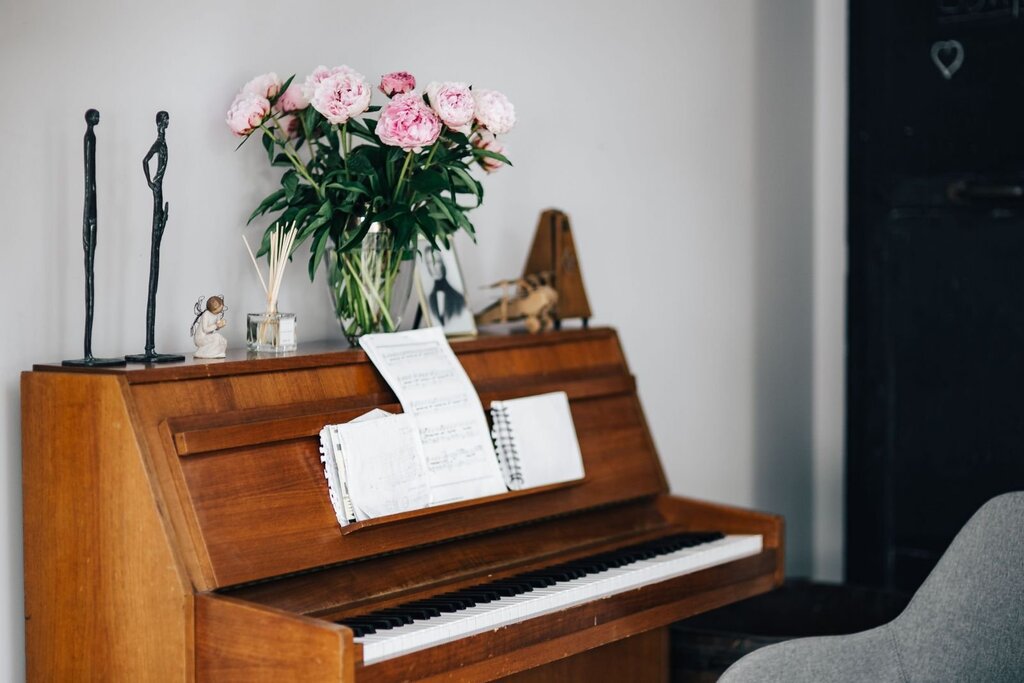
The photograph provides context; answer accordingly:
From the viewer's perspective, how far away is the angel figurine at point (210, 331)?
7.45ft

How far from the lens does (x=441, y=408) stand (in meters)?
2.44

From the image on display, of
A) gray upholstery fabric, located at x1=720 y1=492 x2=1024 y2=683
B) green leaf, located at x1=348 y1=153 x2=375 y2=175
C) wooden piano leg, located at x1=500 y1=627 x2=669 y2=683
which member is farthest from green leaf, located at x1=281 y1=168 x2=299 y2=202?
gray upholstery fabric, located at x1=720 y1=492 x2=1024 y2=683

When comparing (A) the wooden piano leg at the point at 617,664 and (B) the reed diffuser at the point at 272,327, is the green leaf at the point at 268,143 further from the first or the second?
(A) the wooden piano leg at the point at 617,664

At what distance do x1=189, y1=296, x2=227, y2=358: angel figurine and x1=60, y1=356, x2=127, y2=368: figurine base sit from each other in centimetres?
13

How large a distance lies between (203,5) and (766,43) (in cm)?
207

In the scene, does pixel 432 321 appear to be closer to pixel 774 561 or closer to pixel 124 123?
pixel 124 123

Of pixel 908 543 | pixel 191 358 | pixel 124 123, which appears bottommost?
pixel 908 543

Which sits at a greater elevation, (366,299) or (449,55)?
(449,55)

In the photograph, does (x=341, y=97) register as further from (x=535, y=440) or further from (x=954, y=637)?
(x=954, y=637)

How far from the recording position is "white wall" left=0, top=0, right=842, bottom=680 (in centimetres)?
229

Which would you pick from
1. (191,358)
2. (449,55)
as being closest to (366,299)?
(191,358)

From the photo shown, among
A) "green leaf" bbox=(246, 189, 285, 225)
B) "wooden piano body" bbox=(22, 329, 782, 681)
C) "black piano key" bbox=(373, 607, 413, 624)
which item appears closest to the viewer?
"wooden piano body" bbox=(22, 329, 782, 681)

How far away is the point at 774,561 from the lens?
9.37 ft

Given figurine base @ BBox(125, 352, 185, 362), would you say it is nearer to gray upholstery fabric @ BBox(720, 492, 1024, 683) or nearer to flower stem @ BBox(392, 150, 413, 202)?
flower stem @ BBox(392, 150, 413, 202)
